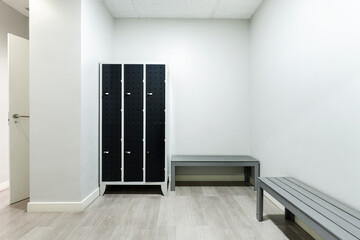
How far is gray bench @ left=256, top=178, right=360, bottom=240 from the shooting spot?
52.6 inches

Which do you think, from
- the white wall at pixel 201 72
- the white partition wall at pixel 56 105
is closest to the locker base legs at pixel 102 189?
the white partition wall at pixel 56 105

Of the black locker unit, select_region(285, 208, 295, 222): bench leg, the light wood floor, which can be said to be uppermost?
the black locker unit

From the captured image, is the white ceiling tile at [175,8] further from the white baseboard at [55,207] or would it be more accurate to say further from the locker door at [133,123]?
the white baseboard at [55,207]

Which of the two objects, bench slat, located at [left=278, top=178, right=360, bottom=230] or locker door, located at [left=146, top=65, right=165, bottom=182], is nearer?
bench slat, located at [left=278, top=178, right=360, bottom=230]

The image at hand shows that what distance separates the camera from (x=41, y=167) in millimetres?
2555

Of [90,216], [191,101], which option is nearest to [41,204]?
[90,216]

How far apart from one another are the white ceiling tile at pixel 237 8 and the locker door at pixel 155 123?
1.25 m

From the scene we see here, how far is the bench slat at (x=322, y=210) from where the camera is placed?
1.32m

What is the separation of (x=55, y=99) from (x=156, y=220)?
1.65 metres

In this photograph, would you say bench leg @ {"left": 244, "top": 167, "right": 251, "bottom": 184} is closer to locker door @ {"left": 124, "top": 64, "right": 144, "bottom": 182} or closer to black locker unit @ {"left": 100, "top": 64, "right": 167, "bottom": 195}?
black locker unit @ {"left": 100, "top": 64, "right": 167, "bottom": 195}

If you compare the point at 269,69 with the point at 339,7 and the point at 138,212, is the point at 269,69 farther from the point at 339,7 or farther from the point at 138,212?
the point at 138,212

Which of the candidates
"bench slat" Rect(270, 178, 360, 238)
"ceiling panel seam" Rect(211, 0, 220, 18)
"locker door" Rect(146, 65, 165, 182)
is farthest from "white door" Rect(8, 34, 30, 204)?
"bench slat" Rect(270, 178, 360, 238)

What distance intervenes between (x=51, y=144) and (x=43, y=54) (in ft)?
3.16

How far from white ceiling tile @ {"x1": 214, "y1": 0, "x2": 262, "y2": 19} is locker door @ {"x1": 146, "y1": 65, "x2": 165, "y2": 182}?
1.25 meters
